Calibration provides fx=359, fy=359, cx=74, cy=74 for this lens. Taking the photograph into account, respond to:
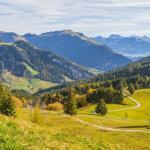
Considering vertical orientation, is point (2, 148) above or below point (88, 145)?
above

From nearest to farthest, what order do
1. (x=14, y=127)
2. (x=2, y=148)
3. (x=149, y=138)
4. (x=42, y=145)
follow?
(x=2, y=148) → (x=42, y=145) → (x=14, y=127) → (x=149, y=138)

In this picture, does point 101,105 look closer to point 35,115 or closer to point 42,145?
point 35,115

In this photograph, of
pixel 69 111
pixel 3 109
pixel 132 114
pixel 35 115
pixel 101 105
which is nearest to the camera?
pixel 35 115

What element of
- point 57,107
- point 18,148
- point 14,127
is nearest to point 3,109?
point 14,127

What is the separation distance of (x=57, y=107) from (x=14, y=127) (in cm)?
16799

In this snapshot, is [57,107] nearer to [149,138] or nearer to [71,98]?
[71,98]

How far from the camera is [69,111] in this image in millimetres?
124312

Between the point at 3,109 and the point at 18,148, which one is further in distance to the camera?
the point at 3,109

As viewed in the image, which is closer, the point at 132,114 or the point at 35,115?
the point at 35,115

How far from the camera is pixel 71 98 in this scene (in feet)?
420

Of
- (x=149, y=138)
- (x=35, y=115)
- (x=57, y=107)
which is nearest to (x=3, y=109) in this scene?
(x=35, y=115)

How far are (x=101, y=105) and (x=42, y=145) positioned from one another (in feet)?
388

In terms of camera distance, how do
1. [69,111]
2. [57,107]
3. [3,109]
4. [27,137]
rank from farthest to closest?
1. [57,107]
2. [69,111]
3. [3,109]
4. [27,137]

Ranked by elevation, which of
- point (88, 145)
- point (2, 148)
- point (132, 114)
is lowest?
point (132, 114)
